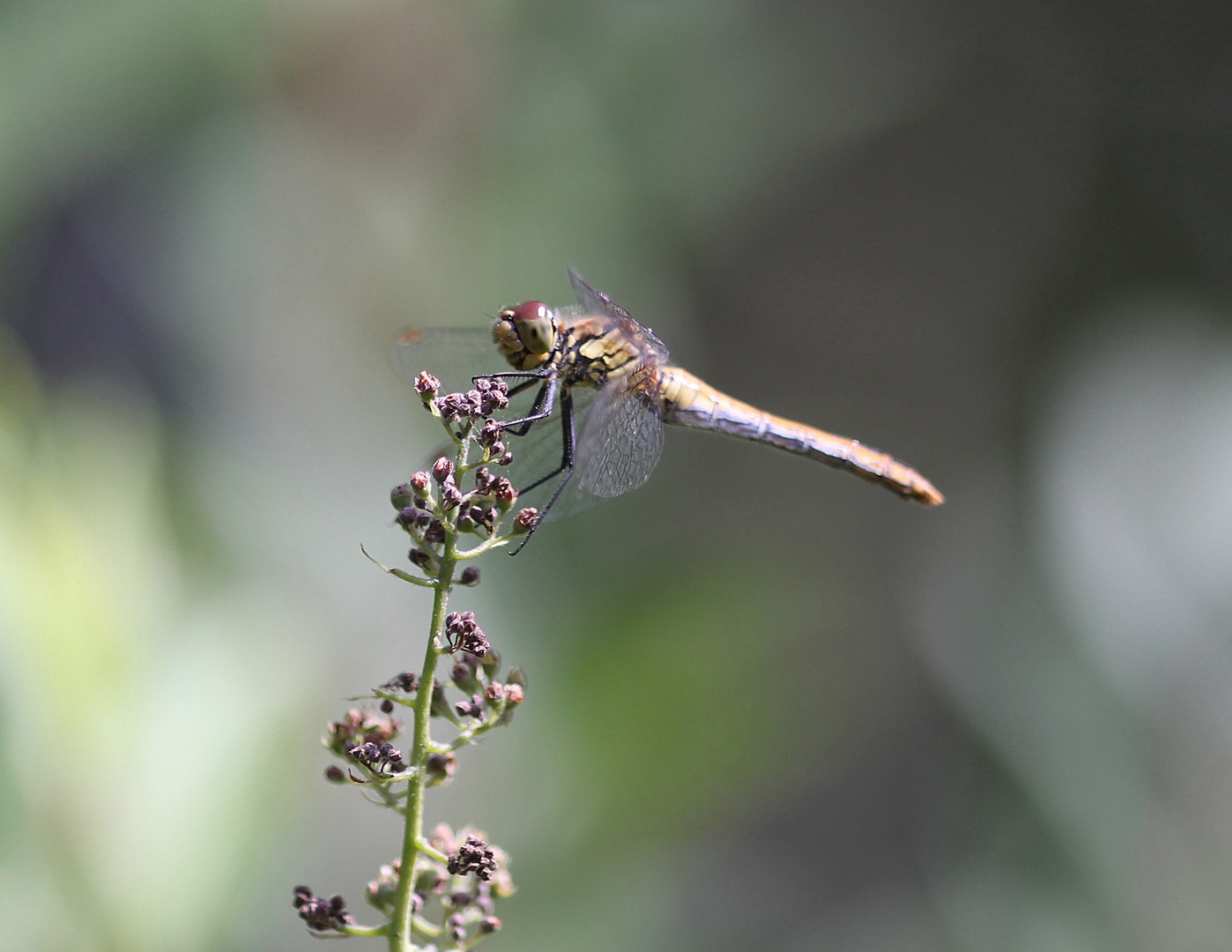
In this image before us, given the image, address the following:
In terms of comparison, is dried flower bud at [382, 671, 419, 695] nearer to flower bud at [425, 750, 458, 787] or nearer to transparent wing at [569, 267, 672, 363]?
flower bud at [425, 750, 458, 787]

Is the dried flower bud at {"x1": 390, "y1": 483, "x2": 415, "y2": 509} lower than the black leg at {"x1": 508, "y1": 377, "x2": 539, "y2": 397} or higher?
lower

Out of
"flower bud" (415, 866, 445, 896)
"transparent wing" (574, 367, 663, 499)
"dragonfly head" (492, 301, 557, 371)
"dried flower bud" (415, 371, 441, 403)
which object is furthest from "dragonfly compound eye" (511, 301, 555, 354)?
"flower bud" (415, 866, 445, 896)

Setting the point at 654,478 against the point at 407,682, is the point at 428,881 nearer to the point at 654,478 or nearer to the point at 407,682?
the point at 407,682

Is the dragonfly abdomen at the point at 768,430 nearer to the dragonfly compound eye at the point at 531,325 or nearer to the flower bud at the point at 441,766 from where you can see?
the dragonfly compound eye at the point at 531,325

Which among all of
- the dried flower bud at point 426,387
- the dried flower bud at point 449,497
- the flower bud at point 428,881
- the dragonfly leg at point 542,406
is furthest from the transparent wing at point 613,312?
the flower bud at point 428,881

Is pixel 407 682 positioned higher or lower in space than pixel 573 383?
lower

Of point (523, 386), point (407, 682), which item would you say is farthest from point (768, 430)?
point (407, 682)
